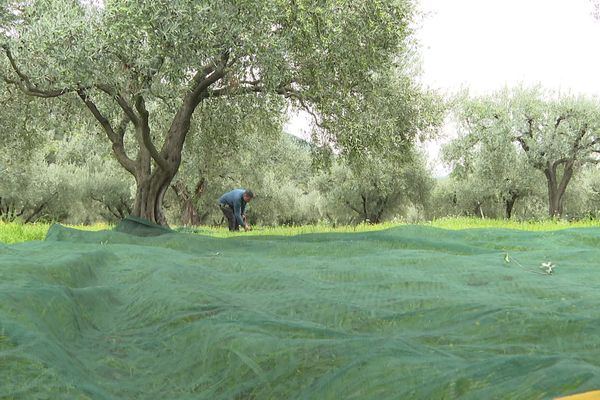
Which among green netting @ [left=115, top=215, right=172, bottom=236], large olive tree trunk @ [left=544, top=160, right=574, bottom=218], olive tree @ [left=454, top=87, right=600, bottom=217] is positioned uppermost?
olive tree @ [left=454, top=87, right=600, bottom=217]

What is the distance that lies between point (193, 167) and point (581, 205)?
2845 centimetres

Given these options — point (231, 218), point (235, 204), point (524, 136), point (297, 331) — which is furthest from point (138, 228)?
point (524, 136)

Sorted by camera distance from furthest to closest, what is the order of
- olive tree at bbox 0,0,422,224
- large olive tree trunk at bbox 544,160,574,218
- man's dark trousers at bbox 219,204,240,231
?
large olive tree trunk at bbox 544,160,574,218, man's dark trousers at bbox 219,204,240,231, olive tree at bbox 0,0,422,224

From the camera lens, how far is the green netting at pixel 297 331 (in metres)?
2.91

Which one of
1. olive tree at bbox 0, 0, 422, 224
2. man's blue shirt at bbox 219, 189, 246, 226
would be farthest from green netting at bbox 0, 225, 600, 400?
man's blue shirt at bbox 219, 189, 246, 226

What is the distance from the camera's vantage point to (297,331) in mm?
3793

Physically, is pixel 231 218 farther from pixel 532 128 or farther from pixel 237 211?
pixel 532 128

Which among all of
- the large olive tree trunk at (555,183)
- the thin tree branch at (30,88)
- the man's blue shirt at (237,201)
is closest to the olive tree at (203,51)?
the thin tree branch at (30,88)

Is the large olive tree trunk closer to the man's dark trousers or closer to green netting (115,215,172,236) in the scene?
the man's dark trousers

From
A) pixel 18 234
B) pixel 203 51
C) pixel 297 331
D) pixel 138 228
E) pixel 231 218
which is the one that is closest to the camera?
pixel 297 331

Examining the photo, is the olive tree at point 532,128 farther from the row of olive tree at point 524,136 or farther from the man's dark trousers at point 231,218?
the man's dark trousers at point 231,218

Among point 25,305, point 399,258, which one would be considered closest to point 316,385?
point 25,305

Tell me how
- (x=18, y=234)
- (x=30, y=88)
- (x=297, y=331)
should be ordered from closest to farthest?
(x=297, y=331) < (x=18, y=234) < (x=30, y=88)

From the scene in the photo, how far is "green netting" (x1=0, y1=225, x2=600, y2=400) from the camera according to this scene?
291 cm
